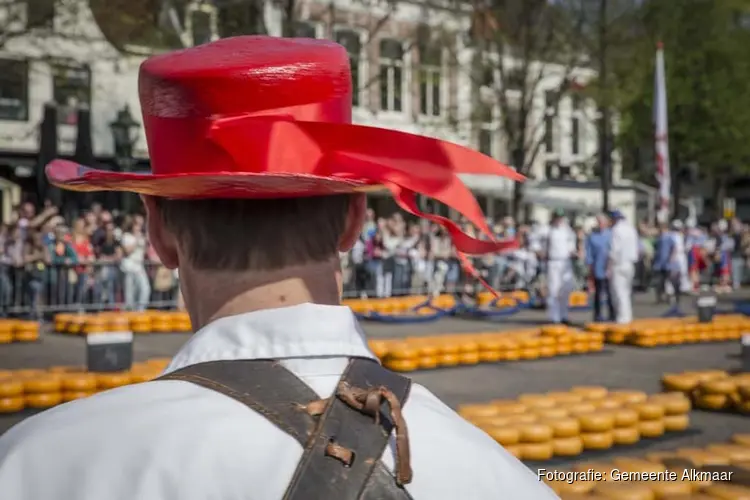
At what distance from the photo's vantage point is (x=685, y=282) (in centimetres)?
2114

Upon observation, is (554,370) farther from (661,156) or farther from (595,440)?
(661,156)

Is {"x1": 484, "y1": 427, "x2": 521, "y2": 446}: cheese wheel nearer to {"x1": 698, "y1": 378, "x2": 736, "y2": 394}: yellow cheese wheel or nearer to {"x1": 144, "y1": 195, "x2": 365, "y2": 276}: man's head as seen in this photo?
{"x1": 698, "y1": 378, "x2": 736, "y2": 394}: yellow cheese wheel

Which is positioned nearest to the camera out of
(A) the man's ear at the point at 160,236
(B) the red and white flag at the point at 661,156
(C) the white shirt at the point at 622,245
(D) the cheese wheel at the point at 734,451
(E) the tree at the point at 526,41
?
(A) the man's ear at the point at 160,236

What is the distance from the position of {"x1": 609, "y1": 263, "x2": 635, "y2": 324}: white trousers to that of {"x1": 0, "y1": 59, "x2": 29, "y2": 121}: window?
1785cm

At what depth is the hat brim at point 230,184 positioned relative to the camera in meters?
1.41

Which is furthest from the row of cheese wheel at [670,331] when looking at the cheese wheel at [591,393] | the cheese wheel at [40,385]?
the cheese wheel at [40,385]

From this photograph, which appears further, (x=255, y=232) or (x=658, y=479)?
(x=658, y=479)

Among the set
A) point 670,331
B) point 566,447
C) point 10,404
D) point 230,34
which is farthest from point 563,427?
point 230,34

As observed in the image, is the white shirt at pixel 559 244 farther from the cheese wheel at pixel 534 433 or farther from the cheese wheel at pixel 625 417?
the cheese wheel at pixel 534 433

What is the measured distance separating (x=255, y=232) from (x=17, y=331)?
13.2 m

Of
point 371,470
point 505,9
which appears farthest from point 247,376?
point 505,9

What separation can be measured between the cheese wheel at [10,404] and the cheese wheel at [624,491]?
18.3 feet

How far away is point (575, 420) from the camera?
6.98 metres

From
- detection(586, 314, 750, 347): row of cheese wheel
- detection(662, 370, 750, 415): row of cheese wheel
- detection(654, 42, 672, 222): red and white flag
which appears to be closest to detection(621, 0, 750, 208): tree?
detection(654, 42, 672, 222): red and white flag
